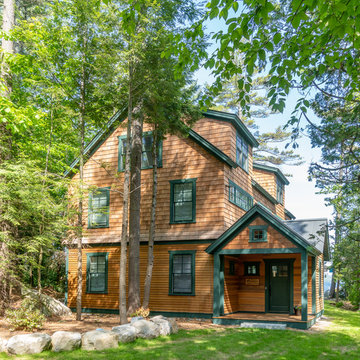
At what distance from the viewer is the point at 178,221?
16.9m

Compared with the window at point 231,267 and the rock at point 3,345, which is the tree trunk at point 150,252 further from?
the rock at point 3,345

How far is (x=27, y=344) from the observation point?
9.18 m

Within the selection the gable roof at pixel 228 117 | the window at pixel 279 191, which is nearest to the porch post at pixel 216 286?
the gable roof at pixel 228 117

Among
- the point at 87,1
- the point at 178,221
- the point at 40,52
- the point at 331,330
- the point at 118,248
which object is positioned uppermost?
the point at 87,1

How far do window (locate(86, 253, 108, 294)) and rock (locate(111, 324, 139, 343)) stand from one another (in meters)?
7.27

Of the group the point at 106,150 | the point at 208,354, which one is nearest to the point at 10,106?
the point at 106,150

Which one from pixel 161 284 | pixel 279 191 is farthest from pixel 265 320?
pixel 279 191

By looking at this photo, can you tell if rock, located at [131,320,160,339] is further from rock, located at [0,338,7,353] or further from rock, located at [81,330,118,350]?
rock, located at [0,338,7,353]

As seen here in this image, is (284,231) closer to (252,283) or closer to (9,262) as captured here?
(252,283)

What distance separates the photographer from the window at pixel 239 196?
1717cm

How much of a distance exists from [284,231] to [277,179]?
12.0 meters

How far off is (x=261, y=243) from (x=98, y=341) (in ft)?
23.5

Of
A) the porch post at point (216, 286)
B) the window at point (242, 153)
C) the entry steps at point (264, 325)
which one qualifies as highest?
the window at point (242, 153)

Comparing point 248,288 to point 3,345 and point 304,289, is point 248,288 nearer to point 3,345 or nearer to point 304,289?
point 304,289
